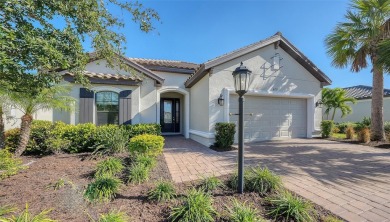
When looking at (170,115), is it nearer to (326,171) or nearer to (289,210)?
(326,171)

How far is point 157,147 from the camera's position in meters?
6.19

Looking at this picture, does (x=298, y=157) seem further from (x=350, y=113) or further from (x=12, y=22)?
(x=350, y=113)

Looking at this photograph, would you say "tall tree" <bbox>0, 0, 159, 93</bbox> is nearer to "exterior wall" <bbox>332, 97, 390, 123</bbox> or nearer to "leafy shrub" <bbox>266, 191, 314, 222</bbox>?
"leafy shrub" <bbox>266, 191, 314, 222</bbox>

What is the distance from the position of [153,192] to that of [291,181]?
3.30 metres

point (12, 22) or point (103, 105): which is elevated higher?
point (12, 22)

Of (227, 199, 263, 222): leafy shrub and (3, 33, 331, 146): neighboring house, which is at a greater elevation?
(3, 33, 331, 146): neighboring house

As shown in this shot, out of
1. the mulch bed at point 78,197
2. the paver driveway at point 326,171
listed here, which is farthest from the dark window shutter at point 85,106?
the paver driveway at point 326,171

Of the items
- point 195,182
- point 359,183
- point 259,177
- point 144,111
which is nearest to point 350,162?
point 359,183

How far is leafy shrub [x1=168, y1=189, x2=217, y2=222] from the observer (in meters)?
2.86

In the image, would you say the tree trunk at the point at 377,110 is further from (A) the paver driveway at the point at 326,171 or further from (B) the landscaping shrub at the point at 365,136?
(A) the paver driveway at the point at 326,171

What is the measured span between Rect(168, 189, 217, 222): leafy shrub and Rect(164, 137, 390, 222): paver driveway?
1463mm

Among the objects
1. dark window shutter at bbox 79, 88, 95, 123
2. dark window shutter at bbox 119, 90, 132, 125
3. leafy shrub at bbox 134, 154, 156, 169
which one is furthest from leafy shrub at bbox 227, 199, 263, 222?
dark window shutter at bbox 79, 88, 95, 123

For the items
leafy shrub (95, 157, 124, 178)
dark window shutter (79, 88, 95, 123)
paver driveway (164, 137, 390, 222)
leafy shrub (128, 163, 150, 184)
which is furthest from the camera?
dark window shutter (79, 88, 95, 123)

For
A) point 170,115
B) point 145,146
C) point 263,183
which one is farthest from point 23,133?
point 170,115
